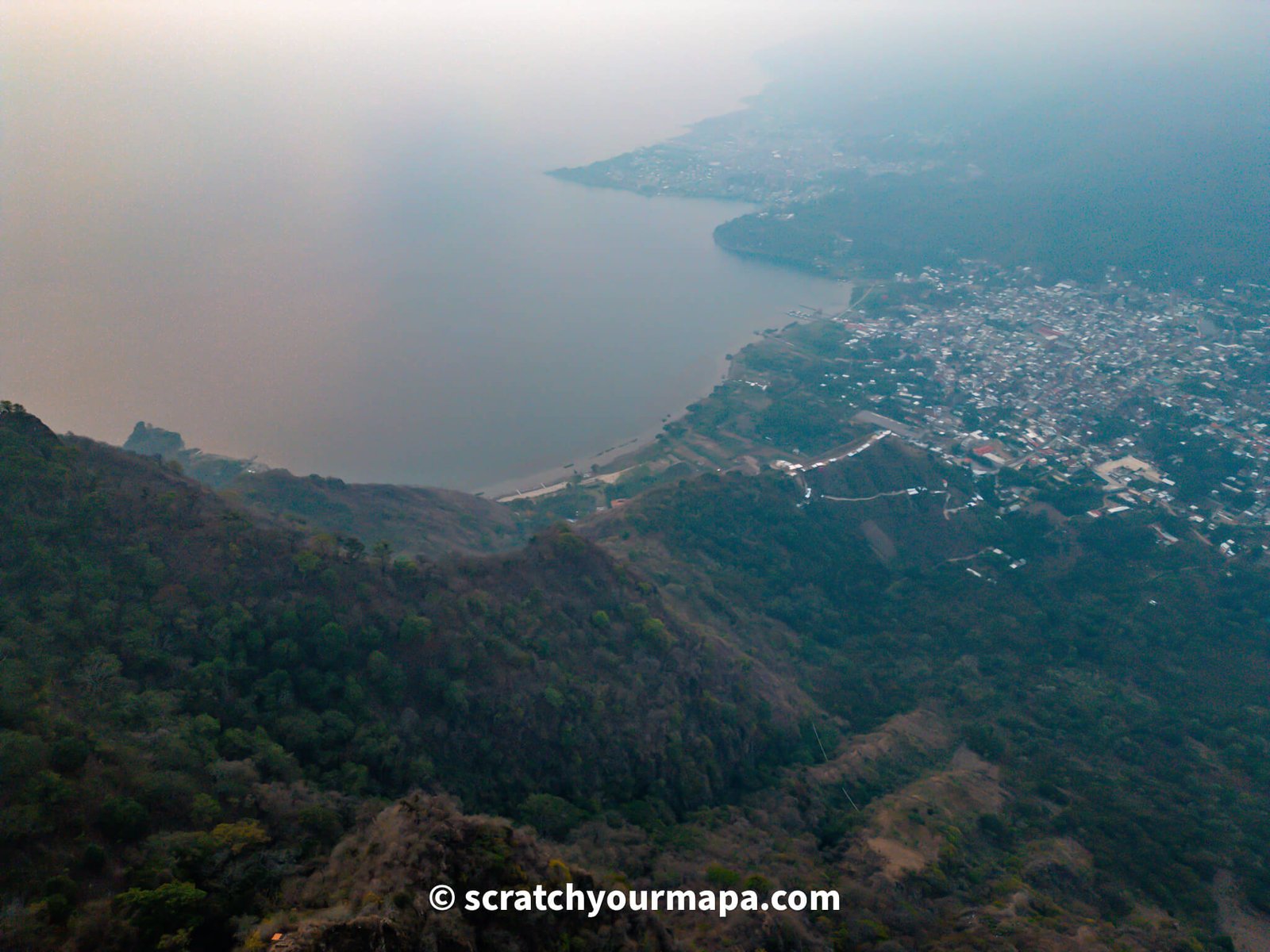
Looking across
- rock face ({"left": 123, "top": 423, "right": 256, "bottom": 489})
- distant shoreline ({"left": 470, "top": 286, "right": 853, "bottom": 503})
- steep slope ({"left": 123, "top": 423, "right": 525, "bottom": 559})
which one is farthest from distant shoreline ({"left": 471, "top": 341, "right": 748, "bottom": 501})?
rock face ({"left": 123, "top": 423, "right": 256, "bottom": 489})

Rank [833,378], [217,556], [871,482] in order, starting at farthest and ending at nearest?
[833,378] → [871,482] → [217,556]

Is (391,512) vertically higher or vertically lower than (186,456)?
lower

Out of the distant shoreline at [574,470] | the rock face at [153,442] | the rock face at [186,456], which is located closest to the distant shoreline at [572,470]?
the distant shoreline at [574,470]

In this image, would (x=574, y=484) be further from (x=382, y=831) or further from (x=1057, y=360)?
(x=1057, y=360)

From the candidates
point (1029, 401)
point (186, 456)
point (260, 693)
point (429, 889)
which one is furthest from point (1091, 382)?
point (186, 456)

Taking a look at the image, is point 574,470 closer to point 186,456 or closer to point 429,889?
point 186,456

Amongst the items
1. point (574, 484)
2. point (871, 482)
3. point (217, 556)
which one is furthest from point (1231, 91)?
point (217, 556)

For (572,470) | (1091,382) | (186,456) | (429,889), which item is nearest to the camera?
(429,889)

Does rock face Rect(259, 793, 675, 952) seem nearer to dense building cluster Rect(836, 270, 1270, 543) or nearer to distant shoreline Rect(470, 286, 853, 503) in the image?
distant shoreline Rect(470, 286, 853, 503)
